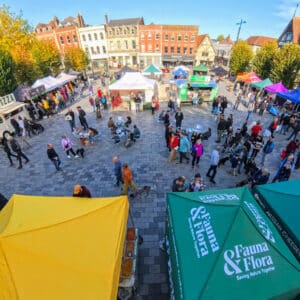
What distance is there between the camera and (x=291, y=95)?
1385cm

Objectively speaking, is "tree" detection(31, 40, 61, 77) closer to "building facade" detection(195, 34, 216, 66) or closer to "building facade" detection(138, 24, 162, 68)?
"building facade" detection(138, 24, 162, 68)

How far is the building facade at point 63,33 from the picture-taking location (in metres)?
39.8

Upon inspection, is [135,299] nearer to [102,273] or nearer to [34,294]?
[102,273]

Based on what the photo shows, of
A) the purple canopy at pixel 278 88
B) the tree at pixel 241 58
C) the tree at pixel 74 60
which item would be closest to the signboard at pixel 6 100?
the tree at pixel 74 60

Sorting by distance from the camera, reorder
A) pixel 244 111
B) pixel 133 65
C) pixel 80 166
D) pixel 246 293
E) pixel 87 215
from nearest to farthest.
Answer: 1. pixel 246 293
2. pixel 87 215
3. pixel 80 166
4. pixel 244 111
5. pixel 133 65

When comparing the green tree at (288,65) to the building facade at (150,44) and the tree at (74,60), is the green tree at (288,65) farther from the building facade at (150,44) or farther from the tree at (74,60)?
the tree at (74,60)

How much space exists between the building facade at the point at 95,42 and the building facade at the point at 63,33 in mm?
1543

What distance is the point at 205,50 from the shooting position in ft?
130

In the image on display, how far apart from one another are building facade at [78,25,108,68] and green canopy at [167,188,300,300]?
4633 cm

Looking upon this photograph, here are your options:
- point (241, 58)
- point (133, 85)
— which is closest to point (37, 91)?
point (133, 85)

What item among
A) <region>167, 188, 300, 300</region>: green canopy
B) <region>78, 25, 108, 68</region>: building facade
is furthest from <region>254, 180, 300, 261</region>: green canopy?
<region>78, 25, 108, 68</region>: building facade

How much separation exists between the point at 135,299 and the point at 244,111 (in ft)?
52.7

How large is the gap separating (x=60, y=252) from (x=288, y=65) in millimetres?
22375

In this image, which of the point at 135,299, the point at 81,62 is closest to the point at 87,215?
the point at 135,299
